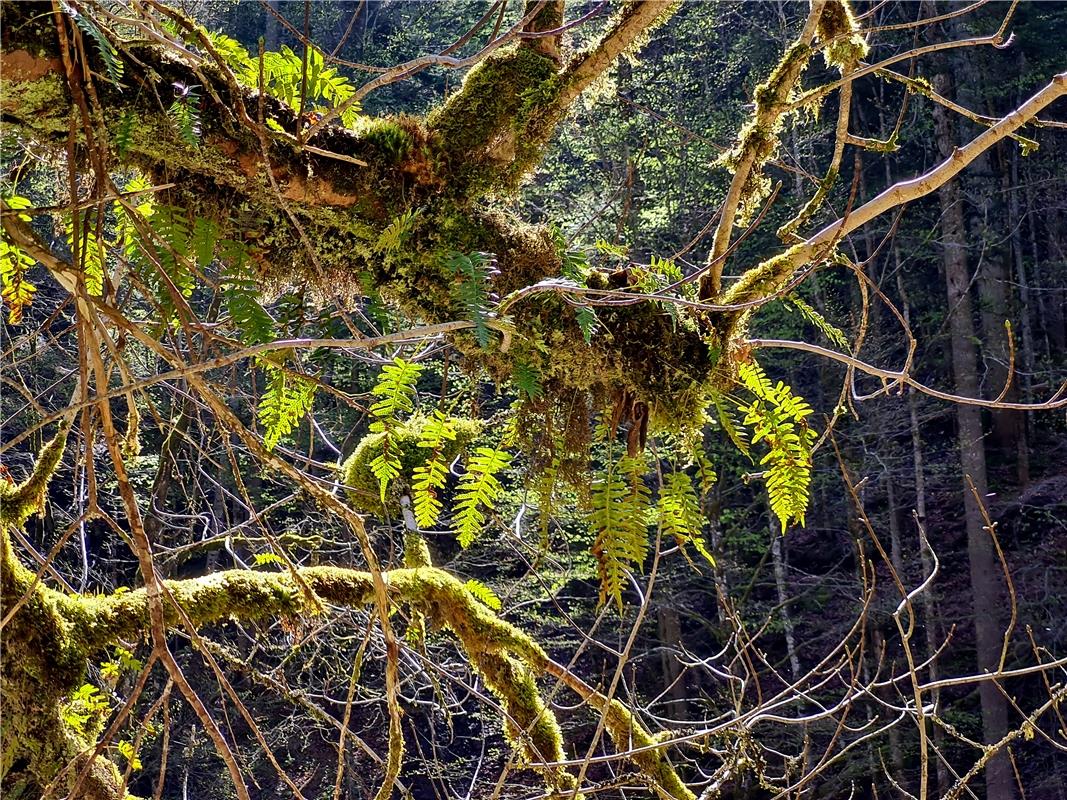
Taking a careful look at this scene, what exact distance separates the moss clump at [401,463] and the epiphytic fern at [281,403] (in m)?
0.31

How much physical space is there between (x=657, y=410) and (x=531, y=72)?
79 centimetres

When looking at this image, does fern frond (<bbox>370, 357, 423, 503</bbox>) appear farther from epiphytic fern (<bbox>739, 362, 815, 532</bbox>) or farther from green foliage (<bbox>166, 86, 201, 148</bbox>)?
epiphytic fern (<bbox>739, 362, 815, 532</bbox>)

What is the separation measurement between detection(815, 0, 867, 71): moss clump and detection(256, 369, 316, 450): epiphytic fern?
4.82 ft

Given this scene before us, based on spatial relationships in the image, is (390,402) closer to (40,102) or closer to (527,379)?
(527,379)

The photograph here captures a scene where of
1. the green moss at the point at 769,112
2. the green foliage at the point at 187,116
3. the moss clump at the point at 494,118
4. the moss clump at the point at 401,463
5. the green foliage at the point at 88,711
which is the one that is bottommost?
the green foliage at the point at 88,711

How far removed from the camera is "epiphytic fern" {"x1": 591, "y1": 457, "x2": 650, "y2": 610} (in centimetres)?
212

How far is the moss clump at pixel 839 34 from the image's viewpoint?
2189mm

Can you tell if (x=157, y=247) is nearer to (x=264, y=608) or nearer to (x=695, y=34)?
(x=264, y=608)

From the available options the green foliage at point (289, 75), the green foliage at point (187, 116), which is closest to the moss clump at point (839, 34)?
the green foliage at point (289, 75)

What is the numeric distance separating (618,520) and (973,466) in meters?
10.7

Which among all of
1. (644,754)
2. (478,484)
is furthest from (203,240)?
(644,754)

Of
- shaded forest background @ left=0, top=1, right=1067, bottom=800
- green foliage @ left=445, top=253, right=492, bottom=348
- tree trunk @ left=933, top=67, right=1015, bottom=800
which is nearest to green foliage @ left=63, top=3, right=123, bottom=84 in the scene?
green foliage @ left=445, top=253, right=492, bottom=348

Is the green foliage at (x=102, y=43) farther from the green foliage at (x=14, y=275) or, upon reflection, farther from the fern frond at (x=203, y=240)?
the green foliage at (x=14, y=275)

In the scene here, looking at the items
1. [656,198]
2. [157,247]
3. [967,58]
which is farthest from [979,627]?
[157,247]
